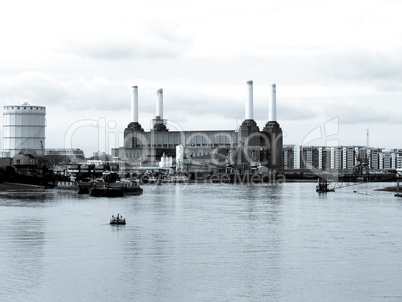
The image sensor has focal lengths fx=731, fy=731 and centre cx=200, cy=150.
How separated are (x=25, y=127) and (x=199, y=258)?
274 ft

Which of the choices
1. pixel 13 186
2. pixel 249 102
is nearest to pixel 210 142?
pixel 249 102

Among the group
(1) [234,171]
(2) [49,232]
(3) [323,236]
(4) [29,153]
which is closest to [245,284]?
(3) [323,236]

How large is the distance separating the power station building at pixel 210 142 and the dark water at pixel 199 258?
94273 millimetres

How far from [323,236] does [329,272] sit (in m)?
9.30

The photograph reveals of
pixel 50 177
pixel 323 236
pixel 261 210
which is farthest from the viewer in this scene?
pixel 50 177

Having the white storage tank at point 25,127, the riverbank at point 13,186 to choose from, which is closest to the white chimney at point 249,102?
the white storage tank at point 25,127

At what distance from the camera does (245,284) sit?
20500 millimetres

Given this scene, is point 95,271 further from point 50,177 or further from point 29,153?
point 29,153

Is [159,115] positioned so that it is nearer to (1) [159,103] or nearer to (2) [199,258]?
(1) [159,103]

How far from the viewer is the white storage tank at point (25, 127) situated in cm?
10381

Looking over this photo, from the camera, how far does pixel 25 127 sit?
4090 inches

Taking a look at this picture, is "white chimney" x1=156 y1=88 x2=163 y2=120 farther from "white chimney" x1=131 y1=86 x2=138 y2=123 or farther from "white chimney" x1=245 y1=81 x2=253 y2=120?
"white chimney" x1=245 y1=81 x2=253 y2=120

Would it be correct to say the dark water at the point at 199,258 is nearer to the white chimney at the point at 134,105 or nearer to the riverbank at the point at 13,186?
the riverbank at the point at 13,186

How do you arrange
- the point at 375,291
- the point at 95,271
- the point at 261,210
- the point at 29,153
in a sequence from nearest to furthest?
the point at 375,291
the point at 95,271
the point at 261,210
the point at 29,153
